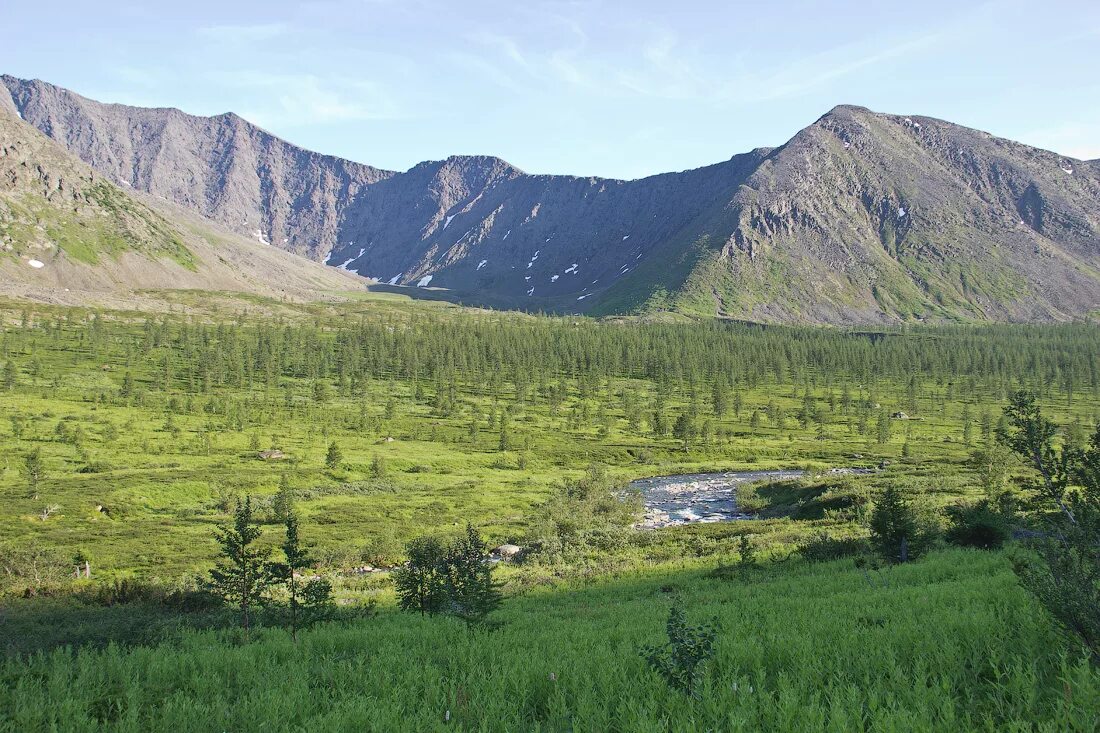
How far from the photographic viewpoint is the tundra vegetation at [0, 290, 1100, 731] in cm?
817

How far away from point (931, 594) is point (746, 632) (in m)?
5.81

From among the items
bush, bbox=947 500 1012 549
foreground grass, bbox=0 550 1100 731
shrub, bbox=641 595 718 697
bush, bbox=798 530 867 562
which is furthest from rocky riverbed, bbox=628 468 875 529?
shrub, bbox=641 595 718 697

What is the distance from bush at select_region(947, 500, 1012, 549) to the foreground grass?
52.1 feet

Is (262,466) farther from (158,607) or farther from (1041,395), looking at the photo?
(1041,395)

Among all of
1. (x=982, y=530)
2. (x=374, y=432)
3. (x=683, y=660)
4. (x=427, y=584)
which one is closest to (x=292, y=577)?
(x=427, y=584)

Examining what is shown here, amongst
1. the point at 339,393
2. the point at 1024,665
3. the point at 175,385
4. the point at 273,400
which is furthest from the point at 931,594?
the point at 175,385

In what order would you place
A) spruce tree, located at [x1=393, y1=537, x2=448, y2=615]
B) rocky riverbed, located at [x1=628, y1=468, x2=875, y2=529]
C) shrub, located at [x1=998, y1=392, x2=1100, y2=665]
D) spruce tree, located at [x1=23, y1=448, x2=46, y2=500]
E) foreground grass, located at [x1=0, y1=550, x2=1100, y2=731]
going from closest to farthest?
foreground grass, located at [x1=0, y1=550, x2=1100, y2=731]
shrub, located at [x1=998, y1=392, x2=1100, y2=665]
spruce tree, located at [x1=393, y1=537, x2=448, y2=615]
spruce tree, located at [x1=23, y1=448, x2=46, y2=500]
rocky riverbed, located at [x1=628, y1=468, x2=875, y2=529]

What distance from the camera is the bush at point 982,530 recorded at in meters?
27.7

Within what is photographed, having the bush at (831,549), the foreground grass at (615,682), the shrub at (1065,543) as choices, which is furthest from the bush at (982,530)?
the foreground grass at (615,682)

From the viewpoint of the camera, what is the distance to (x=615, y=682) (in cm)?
902

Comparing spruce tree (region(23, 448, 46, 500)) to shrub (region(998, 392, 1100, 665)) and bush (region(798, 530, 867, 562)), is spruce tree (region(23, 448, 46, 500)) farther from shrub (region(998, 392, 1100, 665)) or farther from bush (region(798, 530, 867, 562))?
shrub (region(998, 392, 1100, 665))

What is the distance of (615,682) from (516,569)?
33.5 meters

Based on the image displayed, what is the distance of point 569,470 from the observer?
92.6 metres

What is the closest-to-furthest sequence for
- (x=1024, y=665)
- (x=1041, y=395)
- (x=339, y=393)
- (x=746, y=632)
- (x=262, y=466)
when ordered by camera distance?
(x=1024, y=665) < (x=746, y=632) < (x=262, y=466) < (x=339, y=393) < (x=1041, y=395)
